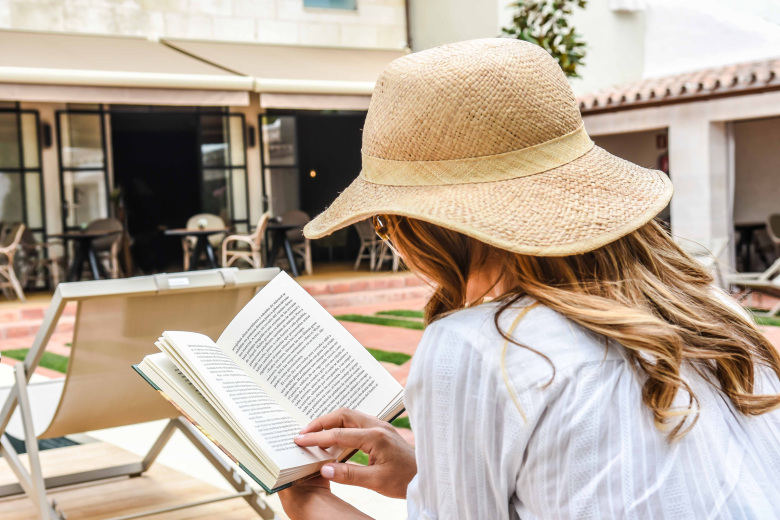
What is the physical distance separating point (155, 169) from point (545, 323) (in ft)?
59.0

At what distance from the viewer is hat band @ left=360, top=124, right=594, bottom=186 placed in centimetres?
103

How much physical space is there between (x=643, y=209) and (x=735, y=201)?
14928 mm

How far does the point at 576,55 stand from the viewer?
1035cm

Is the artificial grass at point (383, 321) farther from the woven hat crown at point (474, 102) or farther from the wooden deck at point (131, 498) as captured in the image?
the woven hat crown at point (474, 102)

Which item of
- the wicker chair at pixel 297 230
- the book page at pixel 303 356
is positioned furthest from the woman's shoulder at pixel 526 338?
the wicker chair at pixel 297 230

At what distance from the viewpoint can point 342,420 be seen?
50.8 inches

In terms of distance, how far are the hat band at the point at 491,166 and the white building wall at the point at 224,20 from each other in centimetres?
1279

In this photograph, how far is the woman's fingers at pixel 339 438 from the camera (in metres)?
1.23

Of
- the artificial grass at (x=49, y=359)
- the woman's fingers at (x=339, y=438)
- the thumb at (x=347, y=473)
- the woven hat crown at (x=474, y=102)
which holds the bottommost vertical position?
the artificial grass at (x=49, y=359)

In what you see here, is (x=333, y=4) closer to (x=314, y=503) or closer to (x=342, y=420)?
(x=342, y=420)

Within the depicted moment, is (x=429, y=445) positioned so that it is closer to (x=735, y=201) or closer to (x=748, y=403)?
(x=748, y=403)

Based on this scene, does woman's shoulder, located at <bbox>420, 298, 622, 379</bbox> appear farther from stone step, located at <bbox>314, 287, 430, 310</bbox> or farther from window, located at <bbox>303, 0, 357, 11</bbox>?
window, located at <bbox>303, 0, 357, 11</bbox>

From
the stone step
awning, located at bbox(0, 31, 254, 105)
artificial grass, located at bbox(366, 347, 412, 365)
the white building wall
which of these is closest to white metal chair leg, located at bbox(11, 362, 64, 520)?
artificial grass, located at bbox(366, 347, 412, 365)

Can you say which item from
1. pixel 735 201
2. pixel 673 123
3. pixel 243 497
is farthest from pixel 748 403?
pixel 735 201
